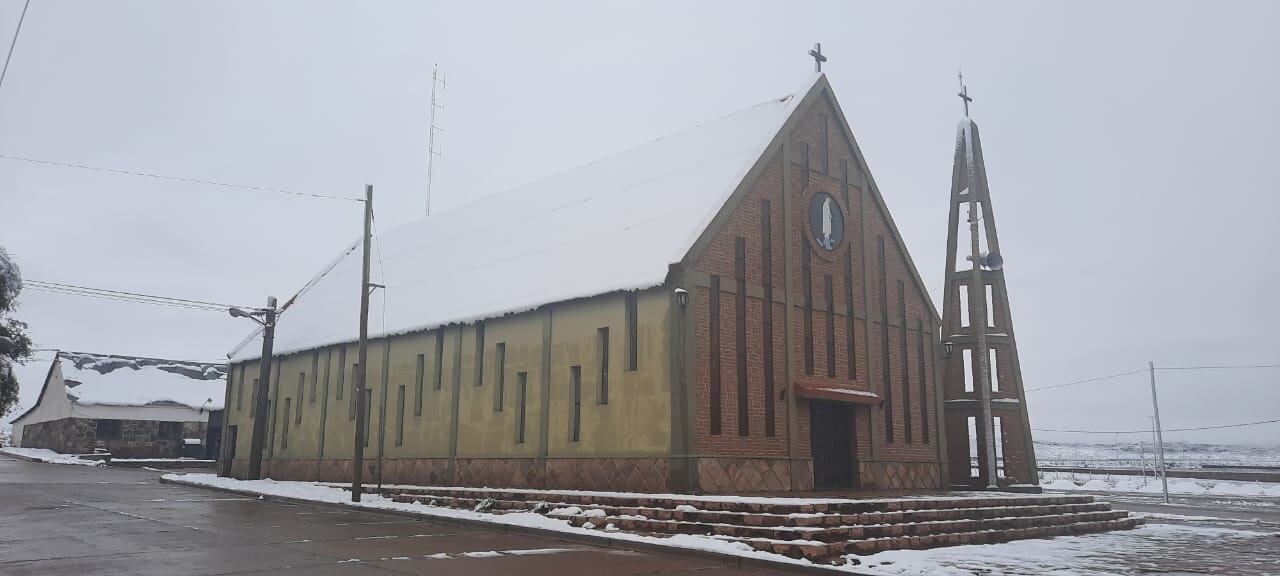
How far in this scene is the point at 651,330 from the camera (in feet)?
68.4

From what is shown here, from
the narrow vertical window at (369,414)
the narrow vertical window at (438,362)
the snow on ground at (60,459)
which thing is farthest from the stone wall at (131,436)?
the narrow vertical window at (438,362)

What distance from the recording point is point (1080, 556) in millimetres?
14312

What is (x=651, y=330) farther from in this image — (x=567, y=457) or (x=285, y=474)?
(x=285, y=474)

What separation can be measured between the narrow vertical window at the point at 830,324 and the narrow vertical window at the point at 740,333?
3.64 meters

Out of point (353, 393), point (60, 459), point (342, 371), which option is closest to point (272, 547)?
point (353, 393)

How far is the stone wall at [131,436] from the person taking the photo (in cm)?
6278

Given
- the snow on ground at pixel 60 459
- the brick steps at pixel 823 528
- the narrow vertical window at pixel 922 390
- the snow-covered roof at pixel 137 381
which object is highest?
the snow-covered roof at pixel 137 381

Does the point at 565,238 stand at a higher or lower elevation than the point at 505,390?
higher

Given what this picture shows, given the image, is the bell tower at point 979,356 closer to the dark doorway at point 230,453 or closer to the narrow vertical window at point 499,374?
the narrow vertical window at point 499,374

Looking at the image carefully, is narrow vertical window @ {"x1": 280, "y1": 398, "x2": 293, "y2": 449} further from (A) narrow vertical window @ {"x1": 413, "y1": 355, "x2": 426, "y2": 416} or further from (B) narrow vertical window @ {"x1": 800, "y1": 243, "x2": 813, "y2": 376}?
(B) narrow vertical window @ {"x1": 800, "y1": 243, "x2": 813, "y2": 376}

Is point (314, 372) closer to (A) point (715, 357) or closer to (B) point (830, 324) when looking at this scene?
(A) point (715, 357)

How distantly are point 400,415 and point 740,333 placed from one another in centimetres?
1331

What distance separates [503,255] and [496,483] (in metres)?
8.27

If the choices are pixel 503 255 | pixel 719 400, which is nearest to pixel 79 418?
pixel 503 255
